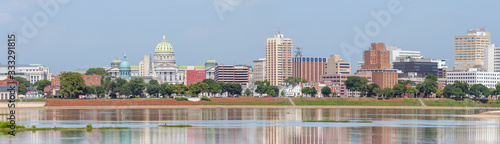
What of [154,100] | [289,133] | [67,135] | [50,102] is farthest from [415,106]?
[67,135]

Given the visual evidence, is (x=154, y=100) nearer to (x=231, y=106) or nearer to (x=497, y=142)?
(x=231, y=106)

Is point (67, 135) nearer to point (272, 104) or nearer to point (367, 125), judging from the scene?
point (367, 125)

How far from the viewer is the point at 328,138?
286 ft

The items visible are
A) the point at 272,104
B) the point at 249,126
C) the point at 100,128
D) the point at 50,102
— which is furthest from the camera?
the point at 272,104

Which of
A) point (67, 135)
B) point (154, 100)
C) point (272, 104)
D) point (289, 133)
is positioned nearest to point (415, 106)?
point (272, 104)

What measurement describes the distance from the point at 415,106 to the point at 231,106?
4758 cm

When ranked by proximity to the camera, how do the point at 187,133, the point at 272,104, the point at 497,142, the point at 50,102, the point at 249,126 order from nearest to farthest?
the point at 497,142
the point at 187,133
the point at 249,126
the point at 50,102
the point at 272,104

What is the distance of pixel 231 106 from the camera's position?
193125 mm

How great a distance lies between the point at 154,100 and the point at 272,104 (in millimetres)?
29986

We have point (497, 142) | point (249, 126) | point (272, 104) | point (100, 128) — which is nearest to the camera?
point (497, 142)

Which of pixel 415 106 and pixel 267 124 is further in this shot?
pixel 415 106

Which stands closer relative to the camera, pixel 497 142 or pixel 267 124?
pixel 497 142

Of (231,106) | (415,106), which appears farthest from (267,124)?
(415,106)

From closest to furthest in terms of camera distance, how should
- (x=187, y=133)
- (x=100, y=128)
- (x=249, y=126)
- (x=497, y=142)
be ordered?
1. (x=497, y=142)
2. (x=187, y=133)
3. (x=100, y=128)
4. (x=249, y=126)
